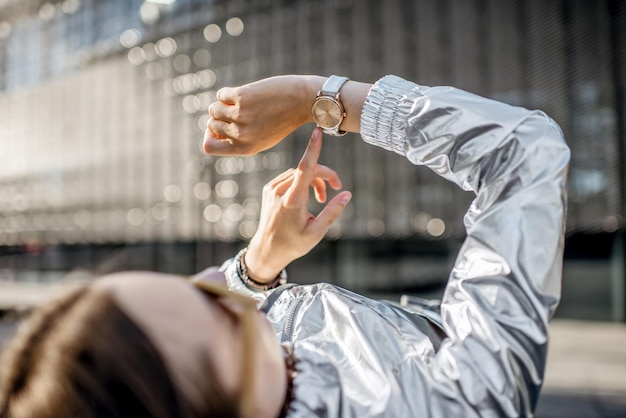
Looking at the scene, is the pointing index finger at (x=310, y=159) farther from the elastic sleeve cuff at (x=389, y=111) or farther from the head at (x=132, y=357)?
the head at (x=132, y=357)

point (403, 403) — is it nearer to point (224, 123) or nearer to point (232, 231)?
point (224, 123)

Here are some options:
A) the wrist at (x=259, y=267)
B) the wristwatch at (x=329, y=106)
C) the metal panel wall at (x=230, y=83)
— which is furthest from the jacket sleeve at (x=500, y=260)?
the metal panel wall at (x=230, y=83)

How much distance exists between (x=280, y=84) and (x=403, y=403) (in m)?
0.59

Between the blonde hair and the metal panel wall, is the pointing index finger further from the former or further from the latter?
the metal panel wall

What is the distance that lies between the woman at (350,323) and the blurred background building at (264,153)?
Answer: 23.0ft

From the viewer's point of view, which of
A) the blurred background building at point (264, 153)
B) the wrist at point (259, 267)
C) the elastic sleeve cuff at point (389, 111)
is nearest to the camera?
the elastic sleeve cuff at point (389, 111)

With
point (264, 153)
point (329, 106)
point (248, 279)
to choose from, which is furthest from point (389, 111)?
point (264, 153)

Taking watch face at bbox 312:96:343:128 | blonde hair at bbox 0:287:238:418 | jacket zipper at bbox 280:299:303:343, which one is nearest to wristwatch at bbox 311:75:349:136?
watch face at bbox 312:96:343:128

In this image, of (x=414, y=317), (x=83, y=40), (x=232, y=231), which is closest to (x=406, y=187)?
(x=232, y=231)

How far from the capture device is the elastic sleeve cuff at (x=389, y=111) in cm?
99

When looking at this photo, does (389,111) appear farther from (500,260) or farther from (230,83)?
(230,83)

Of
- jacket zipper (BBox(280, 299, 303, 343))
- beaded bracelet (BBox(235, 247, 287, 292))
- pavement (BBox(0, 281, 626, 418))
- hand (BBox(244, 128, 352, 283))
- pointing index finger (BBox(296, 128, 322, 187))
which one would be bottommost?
pavement (BBox(0, 281, 626, 418))

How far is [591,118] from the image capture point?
730 cm

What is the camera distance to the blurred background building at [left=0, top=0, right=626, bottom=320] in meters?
7.28
